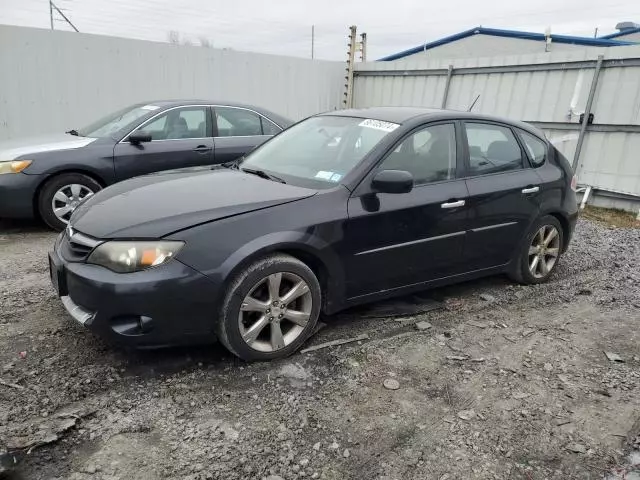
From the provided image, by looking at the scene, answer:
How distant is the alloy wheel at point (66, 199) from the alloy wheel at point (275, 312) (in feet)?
11.8

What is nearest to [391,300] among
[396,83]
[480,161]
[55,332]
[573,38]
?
[480,161]

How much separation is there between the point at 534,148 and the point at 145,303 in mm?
3737

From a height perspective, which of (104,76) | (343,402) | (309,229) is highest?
(104,76)

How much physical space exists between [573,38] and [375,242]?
1250 centimetres

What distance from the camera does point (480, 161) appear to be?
4324mm

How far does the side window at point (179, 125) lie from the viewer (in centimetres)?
645

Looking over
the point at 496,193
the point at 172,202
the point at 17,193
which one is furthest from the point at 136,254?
the point at 17,193

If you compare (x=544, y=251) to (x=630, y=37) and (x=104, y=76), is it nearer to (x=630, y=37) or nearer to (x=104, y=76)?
(x=104, y=76)

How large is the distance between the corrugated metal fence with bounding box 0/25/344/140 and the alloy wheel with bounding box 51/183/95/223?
389 cm

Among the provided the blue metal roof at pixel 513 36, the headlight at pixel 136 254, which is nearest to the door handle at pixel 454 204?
the headlight at pixel 136 254

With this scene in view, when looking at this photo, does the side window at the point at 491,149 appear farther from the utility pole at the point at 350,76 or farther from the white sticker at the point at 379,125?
the utility pole at the point at 350,76

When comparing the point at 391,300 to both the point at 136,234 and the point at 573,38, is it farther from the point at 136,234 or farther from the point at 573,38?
the point at 573,38

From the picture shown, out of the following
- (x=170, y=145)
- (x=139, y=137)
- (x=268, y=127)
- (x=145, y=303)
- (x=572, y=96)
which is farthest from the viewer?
(x=572, y=96)

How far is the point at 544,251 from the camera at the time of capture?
4.90 meters
